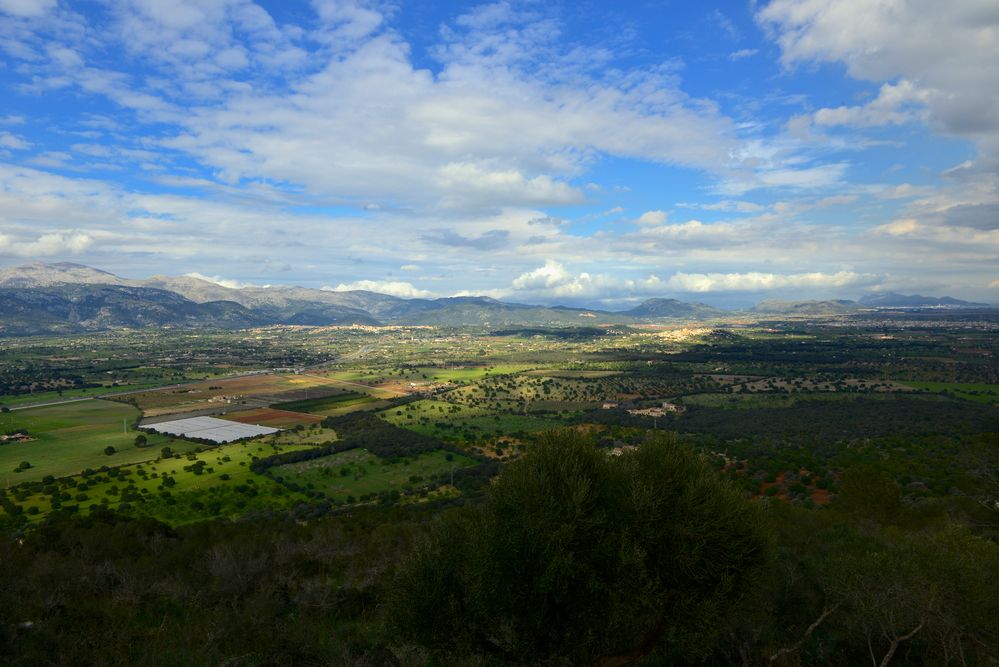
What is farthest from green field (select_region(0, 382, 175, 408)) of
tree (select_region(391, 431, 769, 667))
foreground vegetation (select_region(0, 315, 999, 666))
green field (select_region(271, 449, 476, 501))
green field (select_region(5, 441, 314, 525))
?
tree (select_region(391, 431, 769, 667))

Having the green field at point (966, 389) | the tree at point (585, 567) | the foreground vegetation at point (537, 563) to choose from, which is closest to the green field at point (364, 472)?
the foreground vegetation at point (537, 563)

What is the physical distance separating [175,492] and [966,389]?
137 meters

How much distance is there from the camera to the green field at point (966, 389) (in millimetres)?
95250

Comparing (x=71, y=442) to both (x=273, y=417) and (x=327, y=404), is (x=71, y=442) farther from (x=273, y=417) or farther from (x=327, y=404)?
(x=327, y=404)

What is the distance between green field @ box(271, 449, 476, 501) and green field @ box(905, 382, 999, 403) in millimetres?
95806

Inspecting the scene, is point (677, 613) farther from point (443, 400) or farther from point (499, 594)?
point (443, 400)

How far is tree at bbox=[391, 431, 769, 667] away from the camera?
48.3 feet

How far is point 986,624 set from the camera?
48.5 ft

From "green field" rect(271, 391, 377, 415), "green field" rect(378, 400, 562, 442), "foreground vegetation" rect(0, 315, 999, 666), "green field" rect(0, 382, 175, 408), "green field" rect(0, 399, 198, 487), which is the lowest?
"green field" rect(378, 400, 562, 442)

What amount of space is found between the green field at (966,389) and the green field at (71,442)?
13282 centimetres

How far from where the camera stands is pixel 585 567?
48.4 feet

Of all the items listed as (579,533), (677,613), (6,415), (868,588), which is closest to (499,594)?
(579,533)

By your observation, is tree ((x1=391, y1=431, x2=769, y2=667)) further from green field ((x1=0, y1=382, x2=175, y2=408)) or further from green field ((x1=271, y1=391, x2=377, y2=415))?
green field ((x1=0, y1=382, x2=175, y2=408))

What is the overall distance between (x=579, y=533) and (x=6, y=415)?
390 feet
